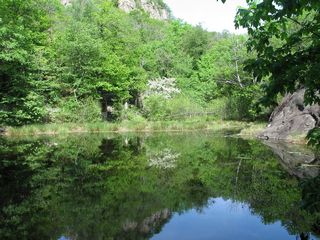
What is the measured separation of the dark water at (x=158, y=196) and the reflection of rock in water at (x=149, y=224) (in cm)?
2

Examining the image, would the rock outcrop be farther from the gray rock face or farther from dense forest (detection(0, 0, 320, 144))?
the gray rock face

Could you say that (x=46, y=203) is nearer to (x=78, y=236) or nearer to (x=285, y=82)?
(x=78, y=236)

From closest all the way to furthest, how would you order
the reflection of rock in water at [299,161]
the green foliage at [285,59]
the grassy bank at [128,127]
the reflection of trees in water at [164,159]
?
the green foliage at [285,59], the reflection of rock in water at [299,161], the reflection of trees in water at [164,159], the grassy bank at [128,127]

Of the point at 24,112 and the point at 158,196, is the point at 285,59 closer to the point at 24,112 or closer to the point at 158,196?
the point at 158,196

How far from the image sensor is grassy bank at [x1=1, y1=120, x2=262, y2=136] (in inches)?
1413

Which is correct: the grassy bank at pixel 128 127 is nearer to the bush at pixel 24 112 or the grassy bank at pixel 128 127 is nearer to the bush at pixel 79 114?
the bush at pixel 24 112

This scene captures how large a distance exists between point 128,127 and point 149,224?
3126cm

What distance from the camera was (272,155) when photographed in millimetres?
20312

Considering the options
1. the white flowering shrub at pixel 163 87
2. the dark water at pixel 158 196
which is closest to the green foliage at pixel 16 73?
the dark water at pixel 158 196

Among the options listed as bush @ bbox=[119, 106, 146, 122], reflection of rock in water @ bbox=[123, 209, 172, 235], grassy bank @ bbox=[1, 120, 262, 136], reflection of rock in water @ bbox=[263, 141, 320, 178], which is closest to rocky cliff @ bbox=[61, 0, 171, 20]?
bush @ bbox=[119, 106, 146, 122]

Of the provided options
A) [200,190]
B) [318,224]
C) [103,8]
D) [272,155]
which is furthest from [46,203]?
[103,8]

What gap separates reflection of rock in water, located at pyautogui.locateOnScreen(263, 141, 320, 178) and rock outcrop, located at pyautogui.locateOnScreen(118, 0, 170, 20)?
90.9 m

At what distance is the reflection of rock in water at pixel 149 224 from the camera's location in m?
8.54

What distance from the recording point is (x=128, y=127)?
4006 cm
